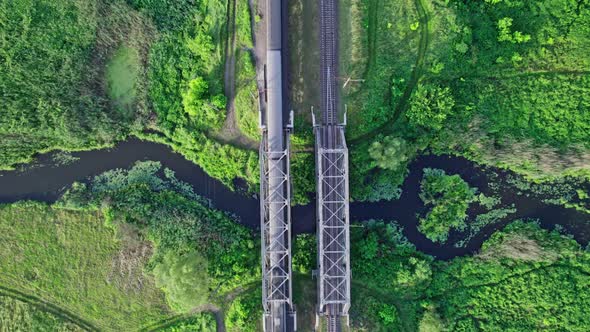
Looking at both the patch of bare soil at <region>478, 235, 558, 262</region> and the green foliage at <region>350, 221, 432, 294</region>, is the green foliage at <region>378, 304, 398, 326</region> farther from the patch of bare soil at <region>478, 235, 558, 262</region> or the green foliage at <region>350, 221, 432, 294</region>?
the patch of bare soil at <region>478, 235, 558, 262</region>

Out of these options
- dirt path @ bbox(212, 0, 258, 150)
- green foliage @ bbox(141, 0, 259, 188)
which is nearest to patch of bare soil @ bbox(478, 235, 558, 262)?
green foliage @ bbox(141, 0, 259, 188)

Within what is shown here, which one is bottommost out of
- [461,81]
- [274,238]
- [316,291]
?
[316,291]

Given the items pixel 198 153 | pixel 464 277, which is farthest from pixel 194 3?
pixel 464 277

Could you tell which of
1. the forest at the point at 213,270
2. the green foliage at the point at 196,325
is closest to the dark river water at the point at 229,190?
the forest at the point at 213,270

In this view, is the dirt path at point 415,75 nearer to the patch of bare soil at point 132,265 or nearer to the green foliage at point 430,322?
the green foliage at point 430,322

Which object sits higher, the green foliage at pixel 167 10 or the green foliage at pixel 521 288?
the green foliage at pixel 167 10

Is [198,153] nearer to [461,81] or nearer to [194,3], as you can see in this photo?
[194,3]

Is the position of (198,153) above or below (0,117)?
below
